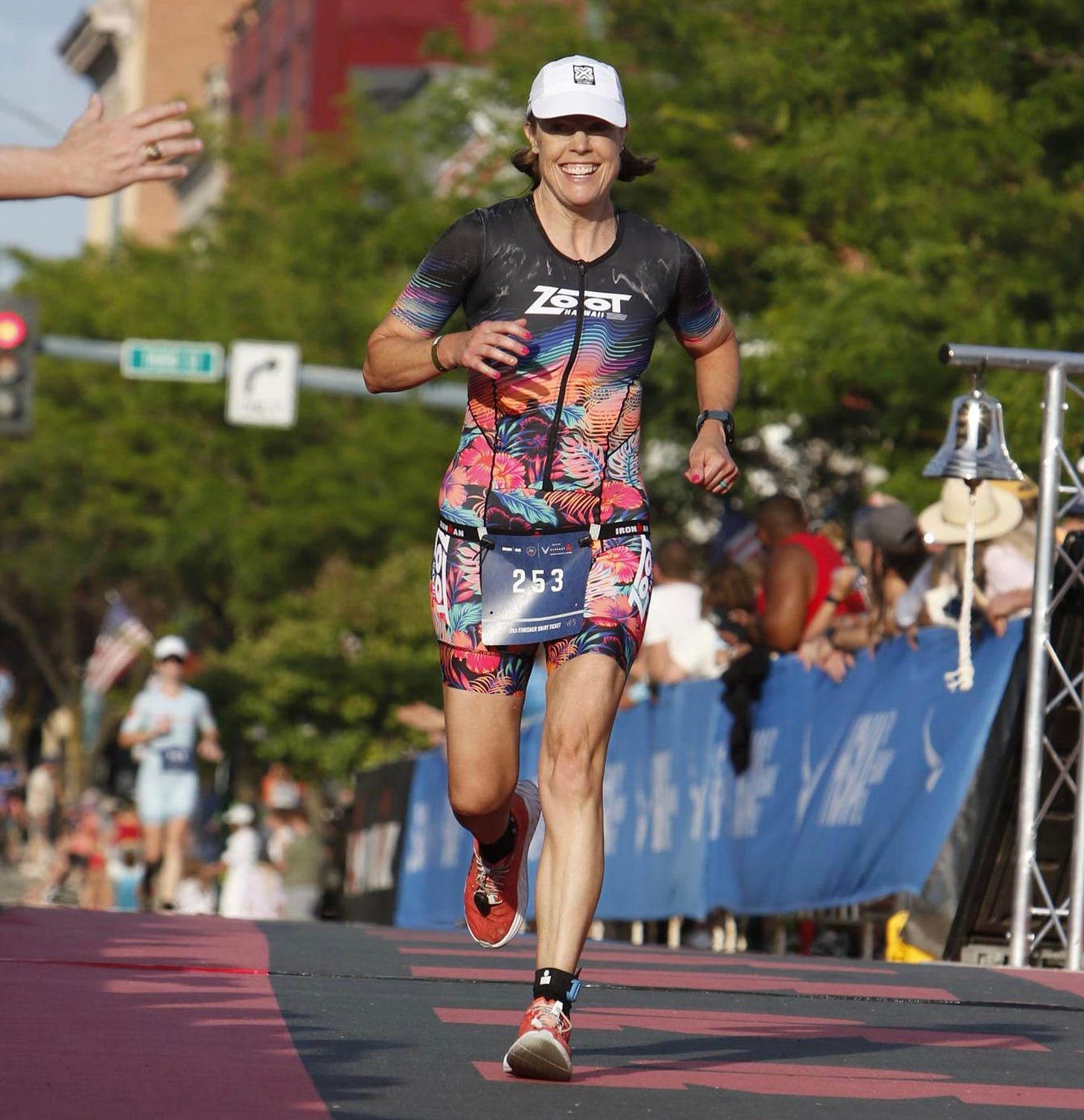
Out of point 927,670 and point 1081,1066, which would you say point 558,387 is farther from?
point 927,670

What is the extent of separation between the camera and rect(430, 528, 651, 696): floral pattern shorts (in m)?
5.97

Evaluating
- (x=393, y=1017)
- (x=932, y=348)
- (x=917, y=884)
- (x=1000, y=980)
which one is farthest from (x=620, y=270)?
(x=932, y=348)

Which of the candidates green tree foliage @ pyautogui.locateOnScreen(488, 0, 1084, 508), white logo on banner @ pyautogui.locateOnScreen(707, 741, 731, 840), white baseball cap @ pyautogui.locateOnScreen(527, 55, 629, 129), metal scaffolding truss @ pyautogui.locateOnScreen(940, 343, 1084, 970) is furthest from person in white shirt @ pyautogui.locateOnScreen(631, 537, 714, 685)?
white baseball cap @ pyautogui.locateOnScreen(527, 55, 629, 129)

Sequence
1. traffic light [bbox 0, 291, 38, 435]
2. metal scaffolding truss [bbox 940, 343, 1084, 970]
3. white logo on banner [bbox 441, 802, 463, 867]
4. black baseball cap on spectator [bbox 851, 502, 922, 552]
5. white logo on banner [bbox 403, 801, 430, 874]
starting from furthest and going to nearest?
1. traffic light [bbox 0, 291, 38, 435]
2. white logo on banner [bbox 403, 801, 430, 874]
3. white logo on banner [bbox 441, 802, 463, 867]
4. black baseball cap on spectator [bbox 851, 502, 922, 552]
5. metal scaffolding truss [bbox 940, 343, 1084, 970]

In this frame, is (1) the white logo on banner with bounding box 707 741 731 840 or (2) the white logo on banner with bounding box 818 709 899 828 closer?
(2) the white logo on banner with bounding box 818 709 899 828

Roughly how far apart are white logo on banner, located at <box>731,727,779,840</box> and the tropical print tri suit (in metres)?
6.89

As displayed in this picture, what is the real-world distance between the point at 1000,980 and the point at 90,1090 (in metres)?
4.27

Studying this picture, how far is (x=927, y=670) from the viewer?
11281 millimetres

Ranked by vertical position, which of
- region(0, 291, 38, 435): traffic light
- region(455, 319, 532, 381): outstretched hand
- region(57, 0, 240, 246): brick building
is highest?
region(57, 0, 240, 246): brick building

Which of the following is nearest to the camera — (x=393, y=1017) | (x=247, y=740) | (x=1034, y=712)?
(x=393, y=1017)

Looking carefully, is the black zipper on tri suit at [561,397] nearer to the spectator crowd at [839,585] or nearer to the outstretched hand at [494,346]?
the outstretched hand at [494,346]

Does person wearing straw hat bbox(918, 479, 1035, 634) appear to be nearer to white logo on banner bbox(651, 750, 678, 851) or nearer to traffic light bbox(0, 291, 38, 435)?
white logo on banner bbox(651, 750, 678, 851)

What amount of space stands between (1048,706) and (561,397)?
460 cm

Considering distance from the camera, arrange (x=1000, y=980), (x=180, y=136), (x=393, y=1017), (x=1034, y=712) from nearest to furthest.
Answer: (x=180, y=136)
(x=393, y=1017)
(x=1000, y=980)
(x=1034, y=712)
